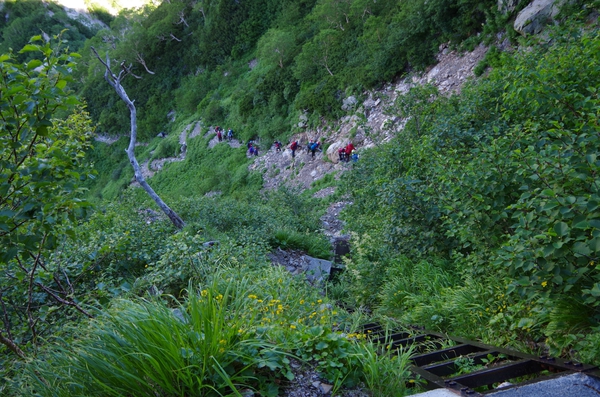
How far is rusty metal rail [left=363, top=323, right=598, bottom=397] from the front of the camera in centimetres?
280

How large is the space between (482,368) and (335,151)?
19759 mm

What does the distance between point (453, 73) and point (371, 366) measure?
18.7 m

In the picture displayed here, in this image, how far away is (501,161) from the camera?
454 cm

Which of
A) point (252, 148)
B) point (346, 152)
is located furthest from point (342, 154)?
point (252, 148)

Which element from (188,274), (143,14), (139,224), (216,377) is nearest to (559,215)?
(216,377)

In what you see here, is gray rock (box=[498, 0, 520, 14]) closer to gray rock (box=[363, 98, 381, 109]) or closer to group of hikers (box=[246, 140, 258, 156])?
gray rock (box=[363, 98, 381, 109])

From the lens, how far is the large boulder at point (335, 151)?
73.5 feet

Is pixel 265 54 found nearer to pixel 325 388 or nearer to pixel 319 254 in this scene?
pixel 319 254

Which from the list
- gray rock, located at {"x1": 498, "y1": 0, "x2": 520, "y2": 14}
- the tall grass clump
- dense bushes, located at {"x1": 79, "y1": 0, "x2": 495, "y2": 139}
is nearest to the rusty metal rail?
the tall grass clump

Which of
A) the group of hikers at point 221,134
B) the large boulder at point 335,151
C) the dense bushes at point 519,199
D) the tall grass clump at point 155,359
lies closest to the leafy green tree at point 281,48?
the group of hikers at point 221,134

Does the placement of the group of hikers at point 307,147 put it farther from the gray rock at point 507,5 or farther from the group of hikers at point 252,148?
the gray rock at point 507,5

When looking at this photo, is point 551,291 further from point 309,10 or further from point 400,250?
point 309,10

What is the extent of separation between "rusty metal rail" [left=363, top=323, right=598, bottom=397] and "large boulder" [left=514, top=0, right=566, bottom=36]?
15.2 metres

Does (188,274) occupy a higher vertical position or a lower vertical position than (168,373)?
lower
